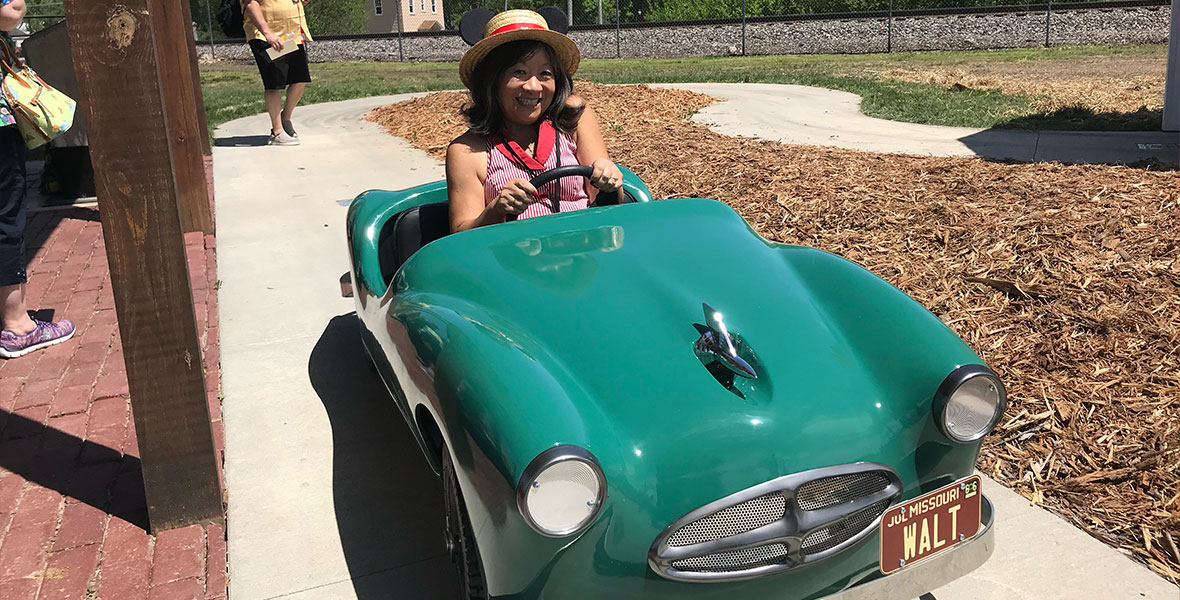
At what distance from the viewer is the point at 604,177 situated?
3.25 metres

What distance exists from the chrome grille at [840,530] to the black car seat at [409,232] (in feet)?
6.76

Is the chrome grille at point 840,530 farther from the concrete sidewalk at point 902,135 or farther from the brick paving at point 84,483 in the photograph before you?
the concrete sidewalk at point 902,135

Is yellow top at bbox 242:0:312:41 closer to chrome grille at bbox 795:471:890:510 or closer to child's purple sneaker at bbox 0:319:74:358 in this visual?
child's purple sneaker at bbox 0:319:74:358

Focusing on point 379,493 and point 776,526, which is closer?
point 776,526

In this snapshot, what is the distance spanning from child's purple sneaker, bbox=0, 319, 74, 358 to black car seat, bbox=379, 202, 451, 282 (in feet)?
5.82

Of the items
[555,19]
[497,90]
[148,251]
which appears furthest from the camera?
[555,19]

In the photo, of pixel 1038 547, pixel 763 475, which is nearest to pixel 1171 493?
pixel 1038 547

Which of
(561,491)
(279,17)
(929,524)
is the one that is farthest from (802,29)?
(561,491)

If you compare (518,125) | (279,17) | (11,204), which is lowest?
(11,204)

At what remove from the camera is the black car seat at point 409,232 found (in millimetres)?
3684

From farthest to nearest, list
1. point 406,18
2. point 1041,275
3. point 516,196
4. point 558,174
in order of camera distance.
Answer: point 406,18 → point 1041,275 → point 558,174 → point 516,196

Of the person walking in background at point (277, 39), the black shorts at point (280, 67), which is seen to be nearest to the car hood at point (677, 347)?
the person walking in background at point (277, 39)

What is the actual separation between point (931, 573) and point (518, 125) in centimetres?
206

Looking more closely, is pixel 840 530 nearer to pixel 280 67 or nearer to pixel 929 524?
pixel 929 524
